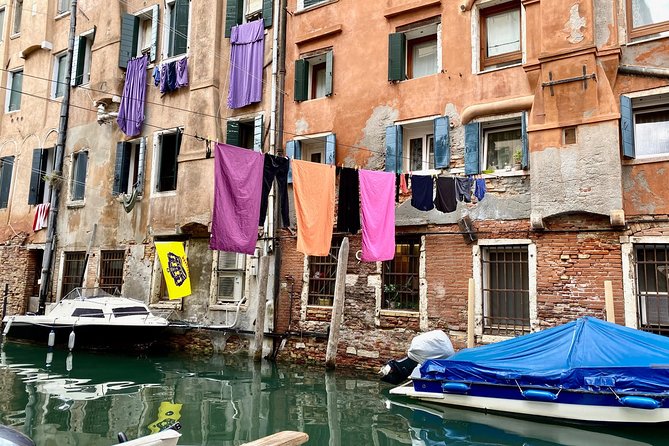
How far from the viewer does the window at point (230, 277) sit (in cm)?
1270

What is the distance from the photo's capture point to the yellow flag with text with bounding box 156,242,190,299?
12.6 m

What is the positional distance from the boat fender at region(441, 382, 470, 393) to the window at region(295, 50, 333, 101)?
681cm

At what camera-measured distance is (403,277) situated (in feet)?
34.6

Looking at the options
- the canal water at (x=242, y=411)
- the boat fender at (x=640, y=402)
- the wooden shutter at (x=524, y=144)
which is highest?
the wooden shutter at (x=524, y=144)

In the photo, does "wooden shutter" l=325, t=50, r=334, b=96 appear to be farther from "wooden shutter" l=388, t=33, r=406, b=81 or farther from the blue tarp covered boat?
the blue tarp covered boat

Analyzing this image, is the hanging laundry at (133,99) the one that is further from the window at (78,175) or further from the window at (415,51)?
the window at (415,51)

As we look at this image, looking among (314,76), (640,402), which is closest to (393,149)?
(314,76)

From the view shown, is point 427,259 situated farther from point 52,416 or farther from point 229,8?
point 229,8

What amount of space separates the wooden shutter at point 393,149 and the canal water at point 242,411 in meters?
4.11

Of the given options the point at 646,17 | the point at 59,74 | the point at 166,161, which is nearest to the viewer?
the point at 646,17

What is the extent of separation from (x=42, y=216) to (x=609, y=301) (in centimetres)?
1597

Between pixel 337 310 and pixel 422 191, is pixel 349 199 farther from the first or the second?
pixel 337 310

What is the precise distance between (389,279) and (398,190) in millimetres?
1896

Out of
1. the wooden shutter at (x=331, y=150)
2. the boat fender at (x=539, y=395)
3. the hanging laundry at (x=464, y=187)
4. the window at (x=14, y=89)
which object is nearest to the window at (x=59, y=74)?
the window at (x=14, y=89)
